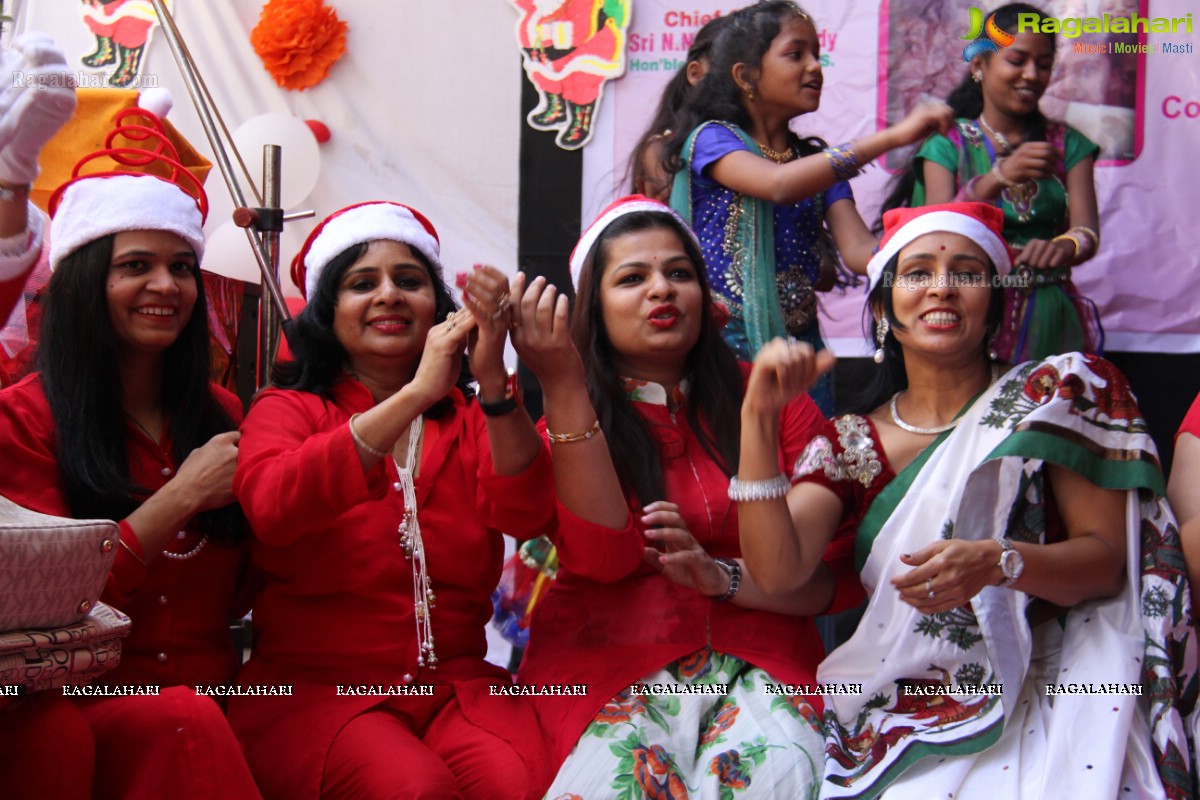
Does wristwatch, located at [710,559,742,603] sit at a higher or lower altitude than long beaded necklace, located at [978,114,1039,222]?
lower

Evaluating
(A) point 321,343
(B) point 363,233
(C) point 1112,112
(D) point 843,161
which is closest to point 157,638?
(A) point 321,343

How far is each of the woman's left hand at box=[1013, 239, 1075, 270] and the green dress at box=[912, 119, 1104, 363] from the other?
44 mm

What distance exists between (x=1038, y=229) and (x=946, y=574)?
2.04 metres

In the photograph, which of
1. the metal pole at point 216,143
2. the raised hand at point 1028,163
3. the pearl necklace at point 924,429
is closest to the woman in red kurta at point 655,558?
the pearl necklace at point 924,429

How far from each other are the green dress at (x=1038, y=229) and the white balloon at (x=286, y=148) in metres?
2.06

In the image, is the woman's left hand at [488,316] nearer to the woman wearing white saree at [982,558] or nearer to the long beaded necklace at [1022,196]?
the woman wearing white saree at [982,558]

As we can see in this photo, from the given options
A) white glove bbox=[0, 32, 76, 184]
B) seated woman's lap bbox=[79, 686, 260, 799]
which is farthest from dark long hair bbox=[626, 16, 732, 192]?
seated woman's lap bbox=[79, 686, 260, 799]

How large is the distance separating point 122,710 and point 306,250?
42.4 inches

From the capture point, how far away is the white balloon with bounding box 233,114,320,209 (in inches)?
158

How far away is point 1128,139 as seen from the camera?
3.96m

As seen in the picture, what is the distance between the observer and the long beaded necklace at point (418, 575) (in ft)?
7.34

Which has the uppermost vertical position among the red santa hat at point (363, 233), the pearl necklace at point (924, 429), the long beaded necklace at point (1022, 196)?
the long beaded necklace at point (1022, 196)

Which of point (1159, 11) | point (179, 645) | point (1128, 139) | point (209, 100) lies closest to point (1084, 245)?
point (1128, 139)

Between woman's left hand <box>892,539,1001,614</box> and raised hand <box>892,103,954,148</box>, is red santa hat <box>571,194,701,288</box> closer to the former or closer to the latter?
raised hand <box>892,103,954,148</box>
